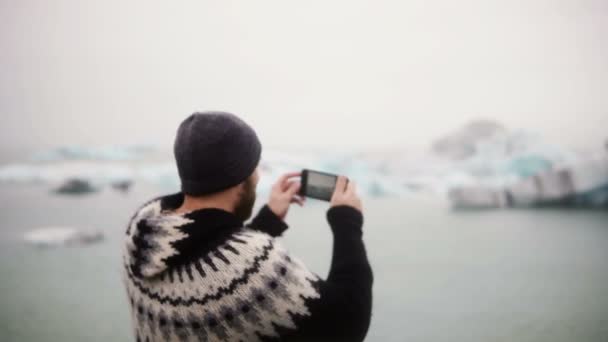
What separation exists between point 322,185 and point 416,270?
2.25 feet

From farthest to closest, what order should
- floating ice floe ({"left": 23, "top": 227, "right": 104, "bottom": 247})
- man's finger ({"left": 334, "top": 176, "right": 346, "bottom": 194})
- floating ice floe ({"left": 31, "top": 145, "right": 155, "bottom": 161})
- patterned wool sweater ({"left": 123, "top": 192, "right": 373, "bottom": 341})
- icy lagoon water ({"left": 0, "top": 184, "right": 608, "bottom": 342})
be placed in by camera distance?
1. floating ice floe ({"left": 31, "top": 145, "right": 155, "bottom": 161})
2. floating ice floe ({"left": 23, "top": 227, "right": 104, "bottom": 247})
3. icy lagoon water ({"left": 0, "top": 184, "right": 608, "bottom": 342})
4. man's finger ({"left": 334, "top": 176, "right": 346, "bottom": 194})
5. patterned wool sweater ({"left": 123, "top": 192, "right": 373, "bottom": 341})

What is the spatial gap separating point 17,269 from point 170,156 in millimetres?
513

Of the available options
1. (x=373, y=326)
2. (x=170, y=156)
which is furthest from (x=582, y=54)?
(x=170, y=156)

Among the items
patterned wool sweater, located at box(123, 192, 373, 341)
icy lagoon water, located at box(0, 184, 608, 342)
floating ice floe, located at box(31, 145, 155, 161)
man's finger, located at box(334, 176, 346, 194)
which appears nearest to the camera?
patterned wool sweater, located at box(123, 192, 373, 341)

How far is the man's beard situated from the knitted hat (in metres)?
0.03

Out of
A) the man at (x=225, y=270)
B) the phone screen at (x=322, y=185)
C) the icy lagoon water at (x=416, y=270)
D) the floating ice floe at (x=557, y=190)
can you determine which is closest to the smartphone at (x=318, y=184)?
the phone screen at (x=322, y=185)

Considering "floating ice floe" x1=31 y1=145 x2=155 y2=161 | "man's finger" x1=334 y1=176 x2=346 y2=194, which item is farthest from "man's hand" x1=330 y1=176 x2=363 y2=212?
"floating ice floe" x1=31 y1=145 x2=155 y2=161

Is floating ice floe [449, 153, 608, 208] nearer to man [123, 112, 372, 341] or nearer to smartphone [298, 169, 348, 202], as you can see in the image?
smartphone [298, 169, 348, 202]

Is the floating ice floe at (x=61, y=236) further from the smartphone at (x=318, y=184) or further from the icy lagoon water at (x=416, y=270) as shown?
the smartphone at (x=318, y=184)

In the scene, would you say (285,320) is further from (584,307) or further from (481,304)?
(584,307)

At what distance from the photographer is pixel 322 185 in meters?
0.58

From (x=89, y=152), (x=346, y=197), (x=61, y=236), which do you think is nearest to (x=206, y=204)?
(x=346, y=197)

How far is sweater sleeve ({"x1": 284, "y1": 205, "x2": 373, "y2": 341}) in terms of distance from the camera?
0.42 m

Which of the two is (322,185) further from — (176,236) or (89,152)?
(89,152)
